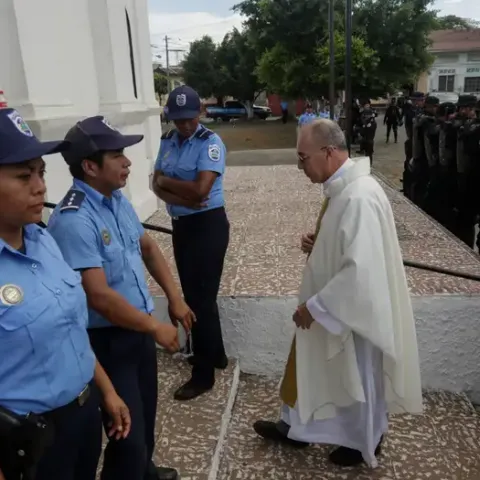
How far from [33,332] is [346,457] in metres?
1.87

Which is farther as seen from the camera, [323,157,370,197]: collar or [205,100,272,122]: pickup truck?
[205,100,272,122]: pickup truck

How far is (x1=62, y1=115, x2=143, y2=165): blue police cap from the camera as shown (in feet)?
5.98

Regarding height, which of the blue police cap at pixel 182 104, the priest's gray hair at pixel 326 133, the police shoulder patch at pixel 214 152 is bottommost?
the police shoulder patch at pixel 214 152

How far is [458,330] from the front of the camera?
3.52 meters

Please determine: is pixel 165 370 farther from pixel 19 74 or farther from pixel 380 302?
pixel 19 74

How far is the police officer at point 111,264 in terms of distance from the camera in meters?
1.78

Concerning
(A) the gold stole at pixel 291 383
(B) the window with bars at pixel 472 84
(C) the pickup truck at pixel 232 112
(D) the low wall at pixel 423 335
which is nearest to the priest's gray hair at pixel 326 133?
(A) the gold stole at pixel 291 383

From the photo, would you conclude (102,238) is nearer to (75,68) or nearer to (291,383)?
(291,383)

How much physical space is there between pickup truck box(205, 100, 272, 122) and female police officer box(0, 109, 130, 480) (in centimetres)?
3952

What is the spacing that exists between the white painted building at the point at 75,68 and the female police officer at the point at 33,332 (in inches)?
99.0

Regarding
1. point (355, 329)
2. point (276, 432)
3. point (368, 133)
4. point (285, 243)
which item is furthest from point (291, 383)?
point (368, 133)

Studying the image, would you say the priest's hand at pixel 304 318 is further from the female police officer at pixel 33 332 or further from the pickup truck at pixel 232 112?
the pickup truck at pixel 232 112

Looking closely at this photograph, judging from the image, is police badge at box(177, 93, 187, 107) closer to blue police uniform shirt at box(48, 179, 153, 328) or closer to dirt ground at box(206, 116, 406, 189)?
blue police uniform shirt at box(48, 179, 153, 328)

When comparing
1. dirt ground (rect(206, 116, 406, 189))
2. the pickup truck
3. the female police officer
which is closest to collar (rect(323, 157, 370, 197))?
the female police officer
